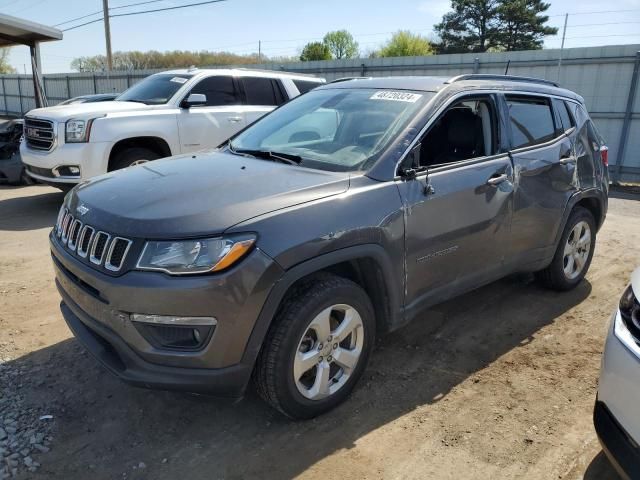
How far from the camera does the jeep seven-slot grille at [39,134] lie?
281 inches

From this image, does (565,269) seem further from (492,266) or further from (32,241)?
(32,241)

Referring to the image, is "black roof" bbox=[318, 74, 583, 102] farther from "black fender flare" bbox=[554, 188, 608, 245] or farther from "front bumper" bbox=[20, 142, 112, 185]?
"front bumper" bbox=[20, 142, 112, 185]

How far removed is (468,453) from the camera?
268 cm

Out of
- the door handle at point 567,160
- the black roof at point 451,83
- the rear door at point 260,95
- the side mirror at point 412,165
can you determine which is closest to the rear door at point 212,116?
the rear door at point 260,95

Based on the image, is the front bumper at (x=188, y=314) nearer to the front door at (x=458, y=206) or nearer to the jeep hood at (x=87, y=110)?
the front door at (x=458, y=206)

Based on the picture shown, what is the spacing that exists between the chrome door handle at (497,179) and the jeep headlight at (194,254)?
6.28ft

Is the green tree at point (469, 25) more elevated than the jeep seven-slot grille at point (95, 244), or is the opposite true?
the green tree at point (469, 25)

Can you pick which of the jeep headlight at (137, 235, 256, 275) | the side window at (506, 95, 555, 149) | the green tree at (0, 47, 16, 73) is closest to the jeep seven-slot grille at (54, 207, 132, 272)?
the jeep headlight at (137, 235, 256, 275)

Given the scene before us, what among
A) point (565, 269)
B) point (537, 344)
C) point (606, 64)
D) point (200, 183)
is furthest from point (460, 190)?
point (606, 64)

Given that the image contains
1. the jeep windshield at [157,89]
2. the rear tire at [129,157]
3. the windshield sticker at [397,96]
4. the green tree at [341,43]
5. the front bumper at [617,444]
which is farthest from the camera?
the green tree at [341,43]

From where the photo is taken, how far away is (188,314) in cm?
237

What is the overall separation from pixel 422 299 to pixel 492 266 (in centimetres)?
79

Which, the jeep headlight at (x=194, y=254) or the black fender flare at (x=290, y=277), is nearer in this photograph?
the jeep headlight at (x=194, y=254)

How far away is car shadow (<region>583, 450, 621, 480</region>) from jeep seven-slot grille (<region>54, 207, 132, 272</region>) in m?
2.49
